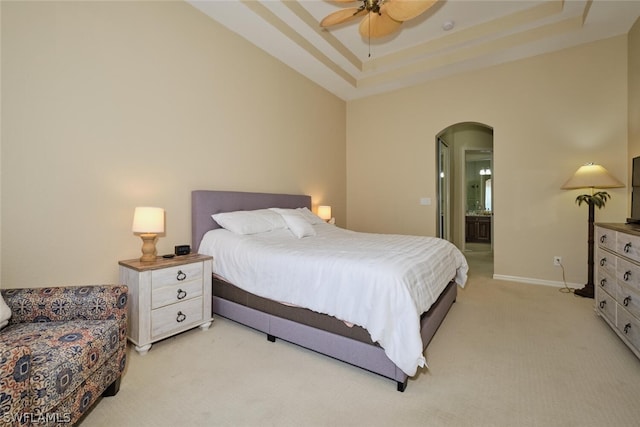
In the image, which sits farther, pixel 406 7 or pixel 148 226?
pixel 406 7

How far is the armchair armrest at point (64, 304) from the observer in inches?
59.6

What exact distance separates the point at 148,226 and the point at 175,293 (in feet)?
1.85

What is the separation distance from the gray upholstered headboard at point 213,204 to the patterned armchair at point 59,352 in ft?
4.03

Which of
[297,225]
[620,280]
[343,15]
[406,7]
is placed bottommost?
[620,280]

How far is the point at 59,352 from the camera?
4.01ft

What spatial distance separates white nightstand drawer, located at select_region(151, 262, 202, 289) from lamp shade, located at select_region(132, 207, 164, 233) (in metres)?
0.34

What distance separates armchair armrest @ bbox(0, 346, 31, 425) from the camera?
920mm

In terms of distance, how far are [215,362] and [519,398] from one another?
187 centimetres

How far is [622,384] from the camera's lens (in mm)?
1671

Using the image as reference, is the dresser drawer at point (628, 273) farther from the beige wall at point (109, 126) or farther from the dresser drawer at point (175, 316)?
the beige wall at point (109, 126)

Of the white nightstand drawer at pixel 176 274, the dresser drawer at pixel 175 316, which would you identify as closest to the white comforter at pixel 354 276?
the white nightstand drawer at pixel 176 274

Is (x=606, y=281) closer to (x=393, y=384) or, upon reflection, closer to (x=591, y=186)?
(x=591, y=186)

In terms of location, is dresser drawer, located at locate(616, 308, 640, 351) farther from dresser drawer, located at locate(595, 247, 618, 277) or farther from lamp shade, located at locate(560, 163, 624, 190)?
lamp shade, located at locate(560, 163, 624, 190)

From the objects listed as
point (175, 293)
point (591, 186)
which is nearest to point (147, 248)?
point (175, 293)
